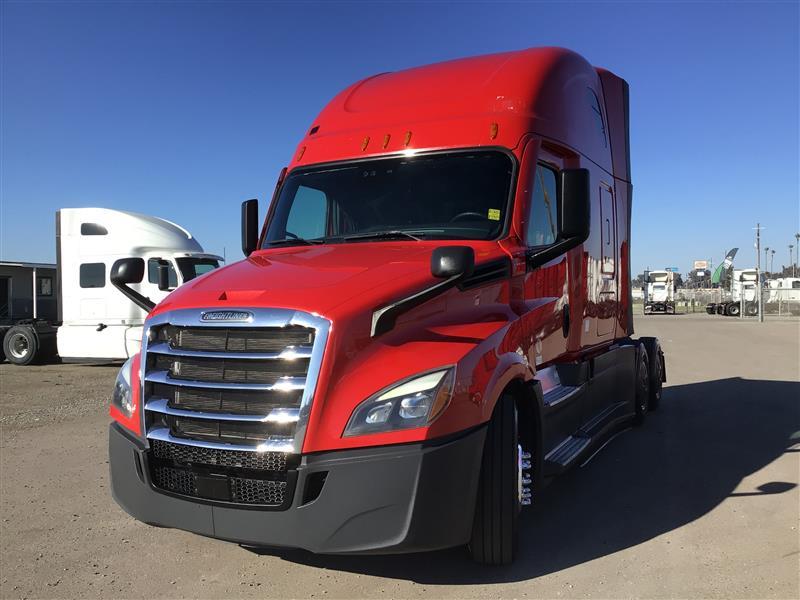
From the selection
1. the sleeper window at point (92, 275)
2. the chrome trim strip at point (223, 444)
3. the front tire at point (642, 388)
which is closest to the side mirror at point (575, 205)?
the chrome trim strip at point (223, 444)

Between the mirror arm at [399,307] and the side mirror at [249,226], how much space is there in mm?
2493

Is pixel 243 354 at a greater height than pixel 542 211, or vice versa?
pixel 542 211

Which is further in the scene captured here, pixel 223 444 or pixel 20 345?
pixel 20 345

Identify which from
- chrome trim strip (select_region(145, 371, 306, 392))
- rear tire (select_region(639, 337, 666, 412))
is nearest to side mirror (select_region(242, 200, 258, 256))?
chrome trim strip (select_region(145, 371, 306, 392))

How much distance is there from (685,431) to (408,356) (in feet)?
17.9

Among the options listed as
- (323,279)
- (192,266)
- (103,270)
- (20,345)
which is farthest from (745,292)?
(323,279)

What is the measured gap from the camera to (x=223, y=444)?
10.3 feet

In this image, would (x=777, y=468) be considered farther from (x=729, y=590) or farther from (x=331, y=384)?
(x=331, y=384)

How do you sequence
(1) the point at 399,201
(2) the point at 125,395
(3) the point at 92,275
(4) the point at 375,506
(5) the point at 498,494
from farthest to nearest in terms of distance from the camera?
1. (3) the point at 92,275
2. (1) the point at 399,201
3. (2) the point at 125,395
4. (5) the point at 498,494
5. (4) the point at 375,506

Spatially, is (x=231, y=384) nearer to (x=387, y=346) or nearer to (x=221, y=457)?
(x=221, y=457)

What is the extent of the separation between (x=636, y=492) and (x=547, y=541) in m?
1.39

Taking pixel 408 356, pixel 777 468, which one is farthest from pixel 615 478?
pixel 408 356

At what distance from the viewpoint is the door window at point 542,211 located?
4.36 m

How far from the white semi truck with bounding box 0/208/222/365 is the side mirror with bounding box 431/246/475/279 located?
38.2 ft
